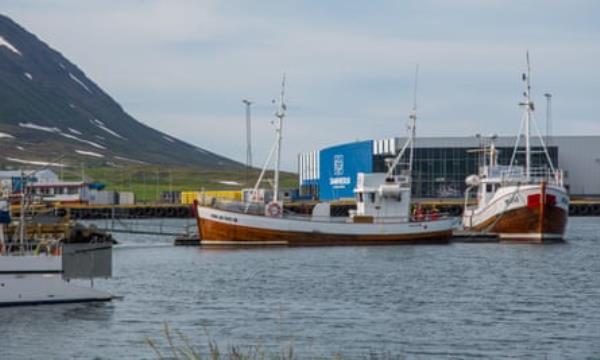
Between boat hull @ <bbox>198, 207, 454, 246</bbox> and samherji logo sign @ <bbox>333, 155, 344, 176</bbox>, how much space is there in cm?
7404

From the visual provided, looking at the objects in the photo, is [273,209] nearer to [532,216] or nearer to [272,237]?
[272,237]

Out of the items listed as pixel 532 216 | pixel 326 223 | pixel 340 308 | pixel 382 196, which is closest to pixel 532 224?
pixel 532 216

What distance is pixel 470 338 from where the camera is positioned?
39.6 metres

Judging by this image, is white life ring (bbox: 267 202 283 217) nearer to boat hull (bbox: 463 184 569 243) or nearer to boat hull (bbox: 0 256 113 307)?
boat hull (bbox: 463 184 569 243)

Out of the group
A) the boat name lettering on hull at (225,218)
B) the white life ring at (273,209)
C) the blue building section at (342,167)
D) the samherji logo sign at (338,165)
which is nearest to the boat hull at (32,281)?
the boat name lettering on hull at (225,218)

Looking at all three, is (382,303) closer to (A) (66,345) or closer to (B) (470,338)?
(B) (470,338)

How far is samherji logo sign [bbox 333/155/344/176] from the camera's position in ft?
520

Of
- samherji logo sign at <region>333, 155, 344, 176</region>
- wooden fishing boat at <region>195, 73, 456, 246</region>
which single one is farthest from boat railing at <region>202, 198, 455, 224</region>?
samherji logo sign at <region>333, 155, 344, 176</region>

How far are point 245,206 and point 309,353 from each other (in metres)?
49.3

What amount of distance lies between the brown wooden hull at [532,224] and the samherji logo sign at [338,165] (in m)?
69.1

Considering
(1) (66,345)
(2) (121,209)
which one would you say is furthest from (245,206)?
(2) (121,209)

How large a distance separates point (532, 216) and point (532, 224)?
2.00ft

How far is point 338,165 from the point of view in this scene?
→ 6260 inches

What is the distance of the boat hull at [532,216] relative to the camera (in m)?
86.0
